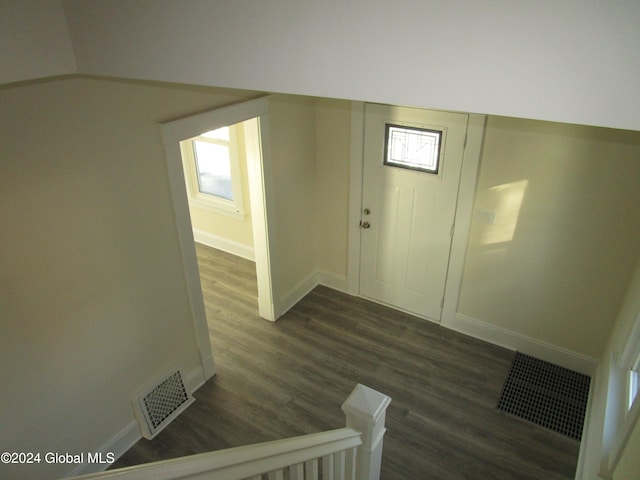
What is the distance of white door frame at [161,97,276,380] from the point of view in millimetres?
2674

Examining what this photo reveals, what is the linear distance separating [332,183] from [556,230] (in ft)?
6.53

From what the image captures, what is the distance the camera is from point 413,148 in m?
3.57

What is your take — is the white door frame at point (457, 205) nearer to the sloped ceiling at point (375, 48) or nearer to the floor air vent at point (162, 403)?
the floor air vent at point (162, 403)

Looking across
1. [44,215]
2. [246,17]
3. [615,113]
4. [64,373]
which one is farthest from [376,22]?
[64,373]

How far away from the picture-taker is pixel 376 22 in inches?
35.3

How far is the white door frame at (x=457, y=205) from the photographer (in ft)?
10.7

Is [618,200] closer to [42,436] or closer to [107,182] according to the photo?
[107,182]

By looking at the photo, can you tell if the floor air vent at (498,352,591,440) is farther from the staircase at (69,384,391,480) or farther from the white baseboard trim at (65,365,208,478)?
the white baseboard trim at (65,365,208,478)

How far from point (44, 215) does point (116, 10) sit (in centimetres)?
120

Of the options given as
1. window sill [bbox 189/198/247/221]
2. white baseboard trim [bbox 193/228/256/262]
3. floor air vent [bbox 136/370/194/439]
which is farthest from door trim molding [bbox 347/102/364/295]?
floor air vent [bbox 136/370/194/439]

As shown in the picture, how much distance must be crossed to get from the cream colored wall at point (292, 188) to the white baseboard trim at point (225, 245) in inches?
39.4

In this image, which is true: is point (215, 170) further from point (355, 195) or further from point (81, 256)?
point (81, 256)

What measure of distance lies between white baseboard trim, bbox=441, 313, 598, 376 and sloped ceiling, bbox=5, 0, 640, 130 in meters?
3.27

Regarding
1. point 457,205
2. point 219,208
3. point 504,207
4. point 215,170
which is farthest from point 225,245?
point 504,207
